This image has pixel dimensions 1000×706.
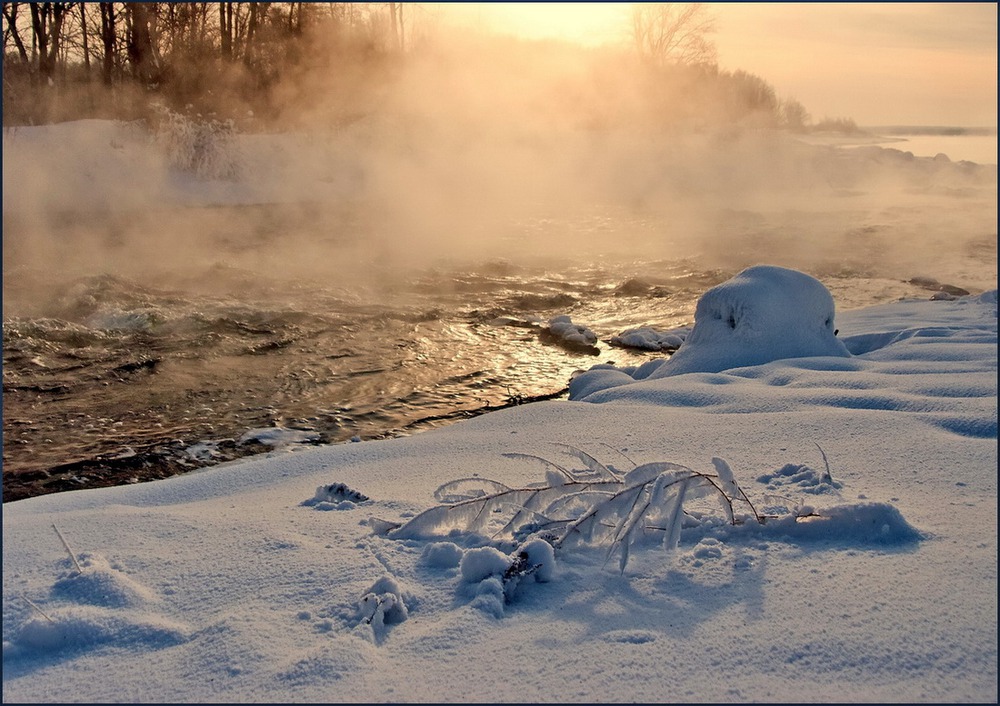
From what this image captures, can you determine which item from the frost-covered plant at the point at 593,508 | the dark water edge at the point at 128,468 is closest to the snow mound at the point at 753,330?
the dark water edge at the point at 128,468

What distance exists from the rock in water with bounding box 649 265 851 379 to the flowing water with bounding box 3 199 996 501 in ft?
2.65

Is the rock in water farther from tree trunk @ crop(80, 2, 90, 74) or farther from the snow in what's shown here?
tree trunk @ crop(80, 2, 90, 74)

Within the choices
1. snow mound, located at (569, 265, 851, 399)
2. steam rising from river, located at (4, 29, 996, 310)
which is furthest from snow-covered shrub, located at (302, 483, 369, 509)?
steam rising from river, located at (4, 29, 996, 310)

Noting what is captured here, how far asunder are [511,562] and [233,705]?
58 centimetres

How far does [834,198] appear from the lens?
14555 millimetres

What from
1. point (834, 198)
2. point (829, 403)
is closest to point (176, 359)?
point (829, 403)

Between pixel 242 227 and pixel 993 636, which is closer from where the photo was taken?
pixel 993 636

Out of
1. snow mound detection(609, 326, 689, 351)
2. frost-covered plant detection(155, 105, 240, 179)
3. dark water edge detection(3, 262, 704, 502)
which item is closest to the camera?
dark water edge detection(3, 262, 704, 502)

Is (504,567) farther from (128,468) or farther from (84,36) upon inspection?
(84,36)

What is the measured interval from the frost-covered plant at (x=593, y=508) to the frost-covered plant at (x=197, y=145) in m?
12.8

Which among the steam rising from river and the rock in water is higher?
the steam rising from river

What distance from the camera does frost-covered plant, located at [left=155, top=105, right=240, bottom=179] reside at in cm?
1325

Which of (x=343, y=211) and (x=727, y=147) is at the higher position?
(x=727, y=147)

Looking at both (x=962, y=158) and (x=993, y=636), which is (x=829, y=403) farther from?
(x=962, y=158)
